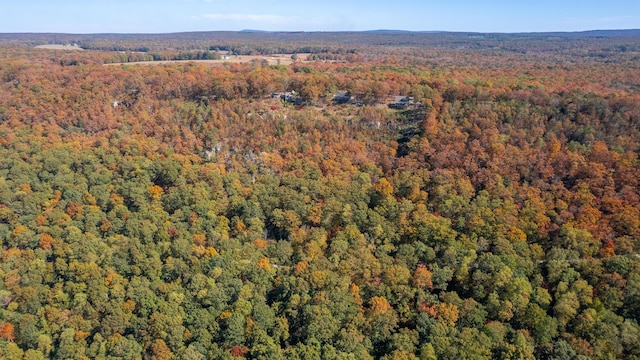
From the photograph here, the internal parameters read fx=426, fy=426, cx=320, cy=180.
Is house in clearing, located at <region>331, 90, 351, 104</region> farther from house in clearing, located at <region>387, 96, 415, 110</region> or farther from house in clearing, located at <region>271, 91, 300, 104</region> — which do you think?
house in clearing, located at <region>387, 96, 415, 110</region>

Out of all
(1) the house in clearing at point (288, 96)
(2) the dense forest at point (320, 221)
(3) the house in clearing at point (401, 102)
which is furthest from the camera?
(1) the house in clearing at point (288, 96)

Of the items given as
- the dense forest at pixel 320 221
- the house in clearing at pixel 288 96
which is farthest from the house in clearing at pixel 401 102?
the house in clearing at pixel 288 96

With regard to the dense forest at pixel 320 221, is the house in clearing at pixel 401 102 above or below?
above

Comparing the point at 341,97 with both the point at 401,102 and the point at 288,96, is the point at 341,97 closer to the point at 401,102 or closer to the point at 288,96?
the point at 288,96

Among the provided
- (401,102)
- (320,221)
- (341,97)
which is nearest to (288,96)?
(341,97)

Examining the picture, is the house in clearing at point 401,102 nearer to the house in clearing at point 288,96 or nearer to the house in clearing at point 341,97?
the house in clearing at point 341,97

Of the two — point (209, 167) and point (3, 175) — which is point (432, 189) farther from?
point (3, 175)

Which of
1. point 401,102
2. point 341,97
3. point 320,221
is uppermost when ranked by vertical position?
point 341,97

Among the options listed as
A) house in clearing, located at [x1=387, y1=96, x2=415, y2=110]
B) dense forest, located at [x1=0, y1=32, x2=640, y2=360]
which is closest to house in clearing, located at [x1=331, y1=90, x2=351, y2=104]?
dense forest, located at [x1=0, y1=32, x2=640, y2=360]

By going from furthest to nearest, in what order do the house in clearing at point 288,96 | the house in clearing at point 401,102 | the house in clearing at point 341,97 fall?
→ the house in clearing at point 288,96
the house in clearing at point 341,97
the house in clearing at point 401,102
